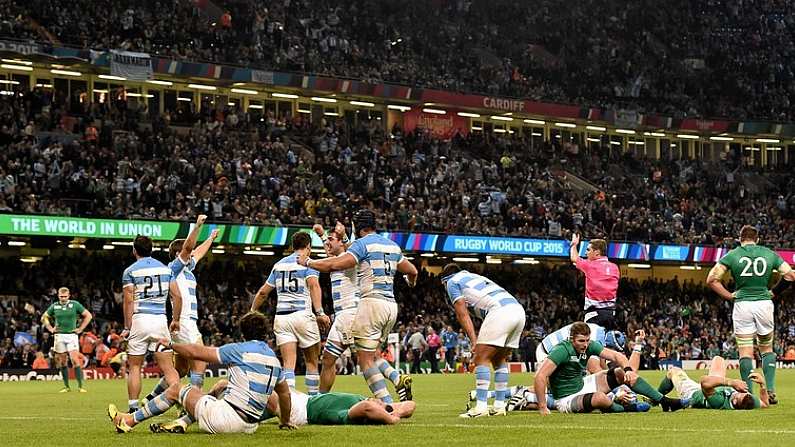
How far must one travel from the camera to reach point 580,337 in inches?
607

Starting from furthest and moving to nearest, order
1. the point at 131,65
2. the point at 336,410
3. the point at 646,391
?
the point at 131,65
the point at 646,391
the point at 336,410

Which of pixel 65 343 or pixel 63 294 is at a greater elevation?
pixel 63 294

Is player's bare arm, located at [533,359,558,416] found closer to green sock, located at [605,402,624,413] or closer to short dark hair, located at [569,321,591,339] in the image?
short dark hair, located at [569,321,591,339]

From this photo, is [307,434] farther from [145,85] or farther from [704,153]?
[704,153]

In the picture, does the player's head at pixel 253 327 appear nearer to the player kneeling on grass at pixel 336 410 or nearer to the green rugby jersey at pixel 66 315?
the player kneeling on grass at pixel 336 410

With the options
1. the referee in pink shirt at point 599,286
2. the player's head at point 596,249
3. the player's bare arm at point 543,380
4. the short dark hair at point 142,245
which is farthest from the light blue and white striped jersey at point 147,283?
the player's head at point 596,249

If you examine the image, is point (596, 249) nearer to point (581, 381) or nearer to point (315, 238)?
point (581, 381)

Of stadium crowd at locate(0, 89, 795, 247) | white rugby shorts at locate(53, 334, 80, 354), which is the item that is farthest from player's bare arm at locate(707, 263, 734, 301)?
stadium crowd at locate(0, 89, 795, 247)

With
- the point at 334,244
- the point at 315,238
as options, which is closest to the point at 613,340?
the point at 334,244

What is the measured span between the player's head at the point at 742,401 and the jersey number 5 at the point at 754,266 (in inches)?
82.0

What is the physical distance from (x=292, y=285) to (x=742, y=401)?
247 inches

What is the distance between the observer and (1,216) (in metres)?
38.7

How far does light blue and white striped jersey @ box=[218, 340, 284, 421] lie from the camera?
510 inches

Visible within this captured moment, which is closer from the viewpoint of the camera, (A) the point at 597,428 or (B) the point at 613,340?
(A) the point at 597,428
